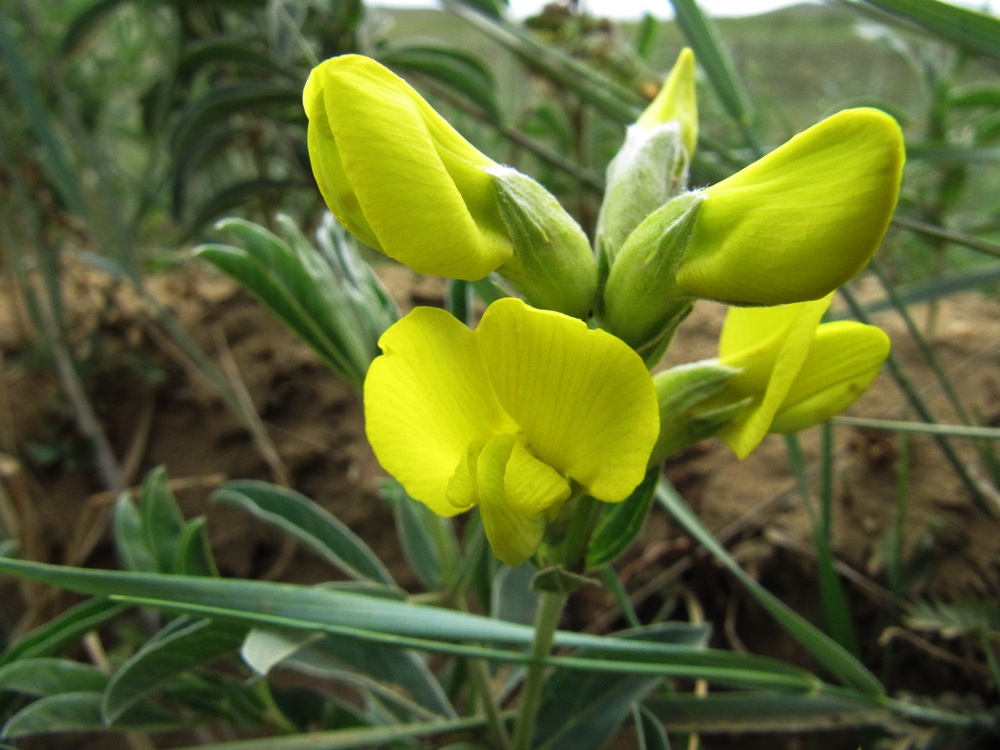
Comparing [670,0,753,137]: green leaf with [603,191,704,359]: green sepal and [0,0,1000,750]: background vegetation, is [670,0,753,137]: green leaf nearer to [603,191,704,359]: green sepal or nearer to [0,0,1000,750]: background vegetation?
[0,0,1000,750]: background vegetation

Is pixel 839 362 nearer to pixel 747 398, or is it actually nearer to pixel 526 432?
pixel 747 398

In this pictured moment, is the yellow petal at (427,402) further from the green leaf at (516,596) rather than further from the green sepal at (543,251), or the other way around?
the green leaf at (516,596)

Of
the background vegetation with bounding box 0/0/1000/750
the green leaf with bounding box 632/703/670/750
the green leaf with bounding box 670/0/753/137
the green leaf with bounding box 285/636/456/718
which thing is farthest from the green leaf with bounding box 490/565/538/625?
the green leaf with bounding box 670/0/753/137

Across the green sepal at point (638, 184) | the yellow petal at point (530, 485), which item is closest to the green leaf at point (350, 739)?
the yellow petal at point (530, 485)

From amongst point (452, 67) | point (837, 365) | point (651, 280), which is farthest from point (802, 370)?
point (452, 67)

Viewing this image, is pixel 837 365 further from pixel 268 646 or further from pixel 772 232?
pixel 268 646

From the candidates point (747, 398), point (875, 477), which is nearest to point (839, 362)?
point (747, 398)

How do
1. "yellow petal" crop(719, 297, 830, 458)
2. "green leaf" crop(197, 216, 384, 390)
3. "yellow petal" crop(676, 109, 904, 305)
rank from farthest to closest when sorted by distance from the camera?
"green leaf" crop(197, 216, 384, 390)
"yellow petal" crop(719, 297, 830, 458)
"yellow petal" crop(676, 109, 904, 305)
